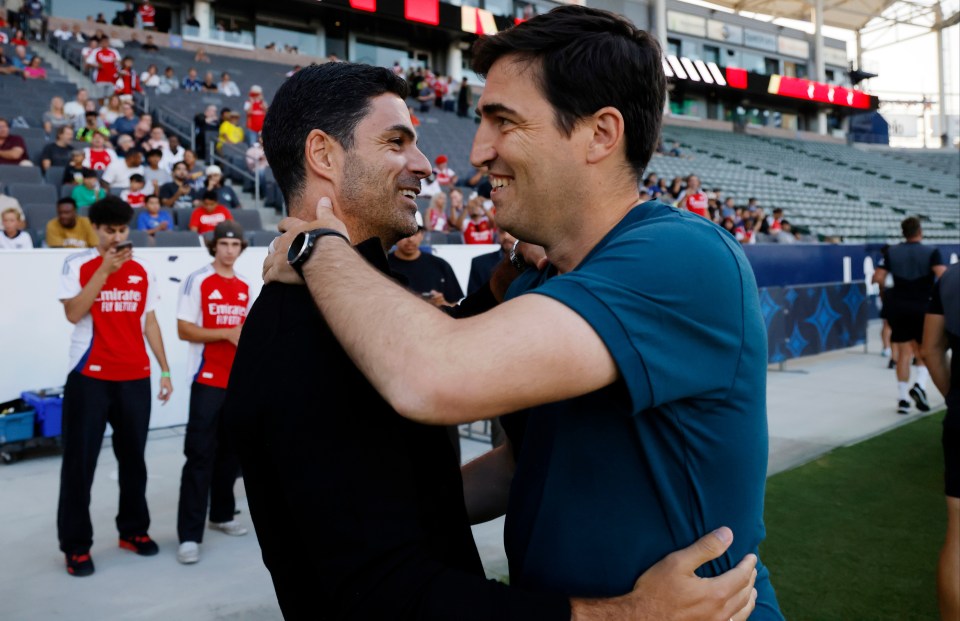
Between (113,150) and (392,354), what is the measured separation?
36.6 feet

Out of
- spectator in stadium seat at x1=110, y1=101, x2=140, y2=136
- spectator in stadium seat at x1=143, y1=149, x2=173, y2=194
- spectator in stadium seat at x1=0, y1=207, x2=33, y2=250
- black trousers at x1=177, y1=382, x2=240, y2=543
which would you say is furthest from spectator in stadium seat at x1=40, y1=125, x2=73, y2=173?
black trousers at x1=177, y1=382, x2=240, y2=543

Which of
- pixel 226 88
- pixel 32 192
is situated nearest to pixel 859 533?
pixel 32 192

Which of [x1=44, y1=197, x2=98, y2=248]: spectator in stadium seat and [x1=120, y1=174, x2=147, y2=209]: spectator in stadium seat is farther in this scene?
[x1=120, y1=174, x2=147, y2=209]: spectator in stadium seat

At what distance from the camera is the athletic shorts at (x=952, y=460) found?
9.16 feet

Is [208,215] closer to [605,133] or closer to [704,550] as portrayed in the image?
[605,133]

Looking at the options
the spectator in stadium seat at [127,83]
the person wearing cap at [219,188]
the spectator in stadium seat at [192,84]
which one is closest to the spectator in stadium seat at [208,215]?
the person wearing cap at [219,188]

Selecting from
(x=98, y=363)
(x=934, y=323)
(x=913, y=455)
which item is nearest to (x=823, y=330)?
(x=913, y=455)

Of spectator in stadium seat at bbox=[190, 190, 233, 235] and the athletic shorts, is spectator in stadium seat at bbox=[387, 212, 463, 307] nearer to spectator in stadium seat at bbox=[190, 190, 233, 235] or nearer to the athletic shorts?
the athletic shorts

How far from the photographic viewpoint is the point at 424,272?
5727 mm

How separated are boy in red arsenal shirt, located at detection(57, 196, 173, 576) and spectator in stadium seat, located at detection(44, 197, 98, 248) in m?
3.39

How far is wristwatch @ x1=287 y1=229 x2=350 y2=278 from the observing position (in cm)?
128

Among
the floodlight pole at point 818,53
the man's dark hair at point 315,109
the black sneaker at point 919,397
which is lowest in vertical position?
the black sneaker at point 919,397

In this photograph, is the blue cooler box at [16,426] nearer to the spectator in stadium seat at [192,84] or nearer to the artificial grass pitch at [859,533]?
the artificial grass pitch at [859,533]

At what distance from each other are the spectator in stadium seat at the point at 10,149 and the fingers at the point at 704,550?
427 inches
